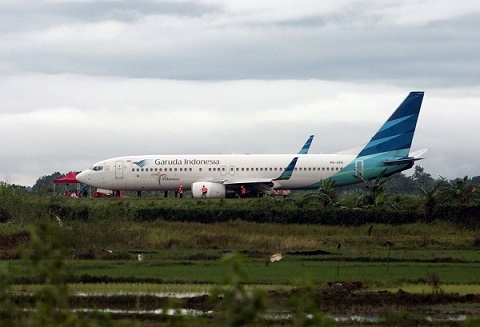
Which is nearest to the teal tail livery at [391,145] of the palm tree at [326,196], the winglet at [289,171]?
the winglet at [289,171]

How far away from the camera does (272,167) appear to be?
7538cm

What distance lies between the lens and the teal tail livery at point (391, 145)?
245 ft

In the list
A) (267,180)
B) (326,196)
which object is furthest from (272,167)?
(326,196)

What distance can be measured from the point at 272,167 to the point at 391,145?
9.16m

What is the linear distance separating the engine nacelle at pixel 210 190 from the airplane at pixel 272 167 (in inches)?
2.9

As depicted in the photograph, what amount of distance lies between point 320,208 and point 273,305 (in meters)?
29.0

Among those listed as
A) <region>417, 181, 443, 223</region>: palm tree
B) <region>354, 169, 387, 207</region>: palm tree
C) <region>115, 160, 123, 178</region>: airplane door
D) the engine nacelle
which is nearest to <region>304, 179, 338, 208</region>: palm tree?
<region>354, 169, 387, 207</region>: palm tree

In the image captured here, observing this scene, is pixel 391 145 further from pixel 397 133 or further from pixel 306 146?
pixel 306 146

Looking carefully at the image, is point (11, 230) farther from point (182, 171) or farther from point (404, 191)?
point (404, 191)

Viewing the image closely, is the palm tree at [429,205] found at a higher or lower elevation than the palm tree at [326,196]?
lower

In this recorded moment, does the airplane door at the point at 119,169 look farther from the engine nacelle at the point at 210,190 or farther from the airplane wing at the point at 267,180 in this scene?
the airplane wing at the point at 267,180

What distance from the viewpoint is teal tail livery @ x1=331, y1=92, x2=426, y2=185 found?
74750 millimetres

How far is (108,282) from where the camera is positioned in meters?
28.7

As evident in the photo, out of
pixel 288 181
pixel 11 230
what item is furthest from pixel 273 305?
pixel 288 181
